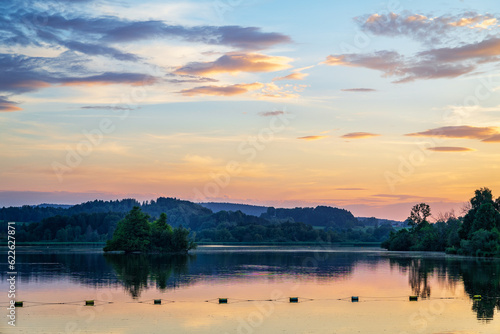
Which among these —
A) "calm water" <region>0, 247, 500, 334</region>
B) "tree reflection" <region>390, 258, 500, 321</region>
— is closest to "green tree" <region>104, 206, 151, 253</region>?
"calm water" <region>0, 247, 500, 334</region>

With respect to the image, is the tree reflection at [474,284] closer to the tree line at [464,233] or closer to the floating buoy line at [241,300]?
the floating buoy line at [241,300]

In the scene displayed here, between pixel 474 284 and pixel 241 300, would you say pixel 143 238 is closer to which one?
pixel 474 284

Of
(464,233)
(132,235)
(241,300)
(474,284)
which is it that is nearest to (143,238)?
(132,235)

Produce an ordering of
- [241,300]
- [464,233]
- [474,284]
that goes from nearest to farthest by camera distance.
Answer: [241,300], [474,284], [464,233]

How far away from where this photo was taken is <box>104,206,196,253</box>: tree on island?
149 m

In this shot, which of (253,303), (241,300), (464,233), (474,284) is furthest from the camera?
(464,233)

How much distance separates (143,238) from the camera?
151875 mm

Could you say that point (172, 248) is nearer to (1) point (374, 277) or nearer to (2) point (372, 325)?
(1) point (374, 277)

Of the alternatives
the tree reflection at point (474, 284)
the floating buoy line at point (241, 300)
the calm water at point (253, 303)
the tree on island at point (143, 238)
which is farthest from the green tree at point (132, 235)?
the floating buoy line at point (241, 300)

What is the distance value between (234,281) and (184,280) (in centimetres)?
603

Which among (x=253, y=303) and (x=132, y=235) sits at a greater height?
(x=132, y=235)

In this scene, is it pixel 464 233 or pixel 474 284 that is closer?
pixel 474 284

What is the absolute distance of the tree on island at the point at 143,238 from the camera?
5881 inches

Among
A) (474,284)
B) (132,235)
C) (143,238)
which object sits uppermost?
(132,235)
